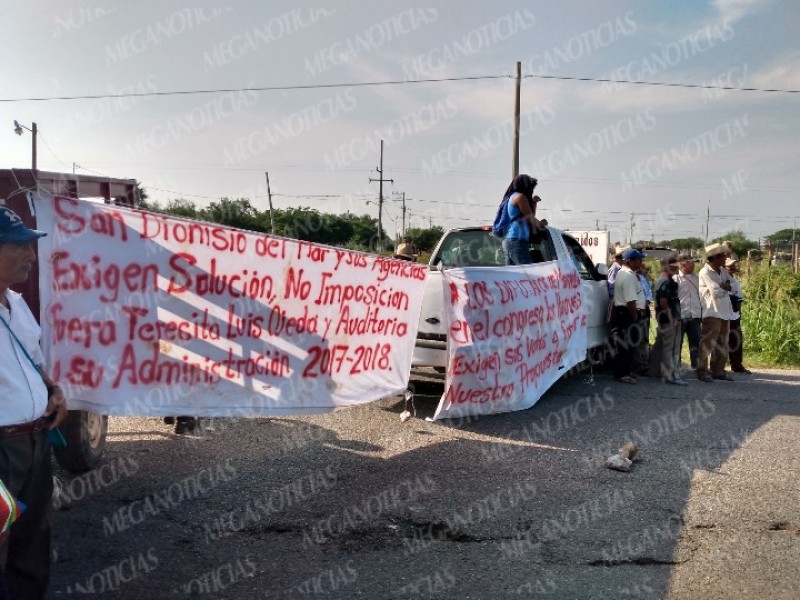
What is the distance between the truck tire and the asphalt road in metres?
0.14

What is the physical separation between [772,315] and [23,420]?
12861 mm

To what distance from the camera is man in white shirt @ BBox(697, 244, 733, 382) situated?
8.65 m

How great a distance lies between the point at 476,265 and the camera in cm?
734

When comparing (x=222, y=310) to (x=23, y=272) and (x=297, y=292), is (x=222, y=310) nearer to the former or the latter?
(x=297, y=292)

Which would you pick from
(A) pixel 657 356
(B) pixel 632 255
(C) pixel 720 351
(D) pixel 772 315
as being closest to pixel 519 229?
(B) pixel 632 255

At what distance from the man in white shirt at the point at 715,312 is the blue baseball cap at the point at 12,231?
826 centimetres

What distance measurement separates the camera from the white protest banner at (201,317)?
383cm

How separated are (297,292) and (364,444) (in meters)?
1.62

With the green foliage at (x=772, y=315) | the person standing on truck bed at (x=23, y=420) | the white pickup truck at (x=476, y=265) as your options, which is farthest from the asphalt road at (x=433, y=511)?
the green foliage at (x=772, y=315)

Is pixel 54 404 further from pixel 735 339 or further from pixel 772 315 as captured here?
pixel 772 315

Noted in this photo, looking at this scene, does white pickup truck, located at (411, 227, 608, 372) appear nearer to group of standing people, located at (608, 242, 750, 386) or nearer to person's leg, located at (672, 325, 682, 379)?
group of standing people, located at (608, 242, 750, 386)

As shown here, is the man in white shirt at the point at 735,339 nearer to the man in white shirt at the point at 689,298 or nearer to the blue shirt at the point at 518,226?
the man in white shirt at the point at 689,298

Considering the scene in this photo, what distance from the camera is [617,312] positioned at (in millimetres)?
8367

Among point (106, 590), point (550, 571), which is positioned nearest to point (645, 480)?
point (550, 571)
